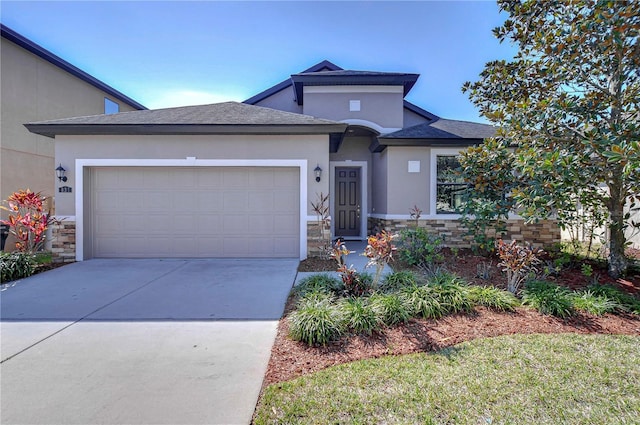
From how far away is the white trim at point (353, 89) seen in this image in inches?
408

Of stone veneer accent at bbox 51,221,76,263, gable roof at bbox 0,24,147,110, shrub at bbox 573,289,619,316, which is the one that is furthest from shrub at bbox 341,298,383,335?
gable roof at bbox 0,24,147,110

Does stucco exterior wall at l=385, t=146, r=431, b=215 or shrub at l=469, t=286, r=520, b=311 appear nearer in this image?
shrub at l=469, t=286, r=520, b=311

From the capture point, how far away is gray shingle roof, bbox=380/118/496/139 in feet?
28.2

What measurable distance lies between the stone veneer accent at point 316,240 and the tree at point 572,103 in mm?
4160

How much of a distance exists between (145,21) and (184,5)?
45.9 inches

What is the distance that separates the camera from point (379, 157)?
10.1 meters

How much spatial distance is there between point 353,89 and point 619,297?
886 centimetres

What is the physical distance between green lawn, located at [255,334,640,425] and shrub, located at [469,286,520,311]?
0.96 m

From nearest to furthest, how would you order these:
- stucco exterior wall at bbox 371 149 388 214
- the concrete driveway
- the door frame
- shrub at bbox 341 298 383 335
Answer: the concrete driveway → shrub at bbox 341 298 383 335 → stucco exterior wall at bbox 371 149 388 214 → the door frame

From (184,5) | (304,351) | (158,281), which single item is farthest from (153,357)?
(184,5)

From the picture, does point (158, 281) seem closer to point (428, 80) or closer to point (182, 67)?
point (182, 67)

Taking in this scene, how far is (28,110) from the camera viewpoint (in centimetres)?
1072

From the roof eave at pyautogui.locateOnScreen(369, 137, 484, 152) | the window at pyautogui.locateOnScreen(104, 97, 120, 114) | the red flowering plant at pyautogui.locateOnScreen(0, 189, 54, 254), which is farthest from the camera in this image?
the window at pyautogui.locateOnScreen(104, 97, 120, 114)

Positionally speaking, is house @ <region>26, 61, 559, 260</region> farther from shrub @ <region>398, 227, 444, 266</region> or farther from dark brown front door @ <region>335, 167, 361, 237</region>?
dark brown front door @ <region>335, 167, 361, 237</region>
